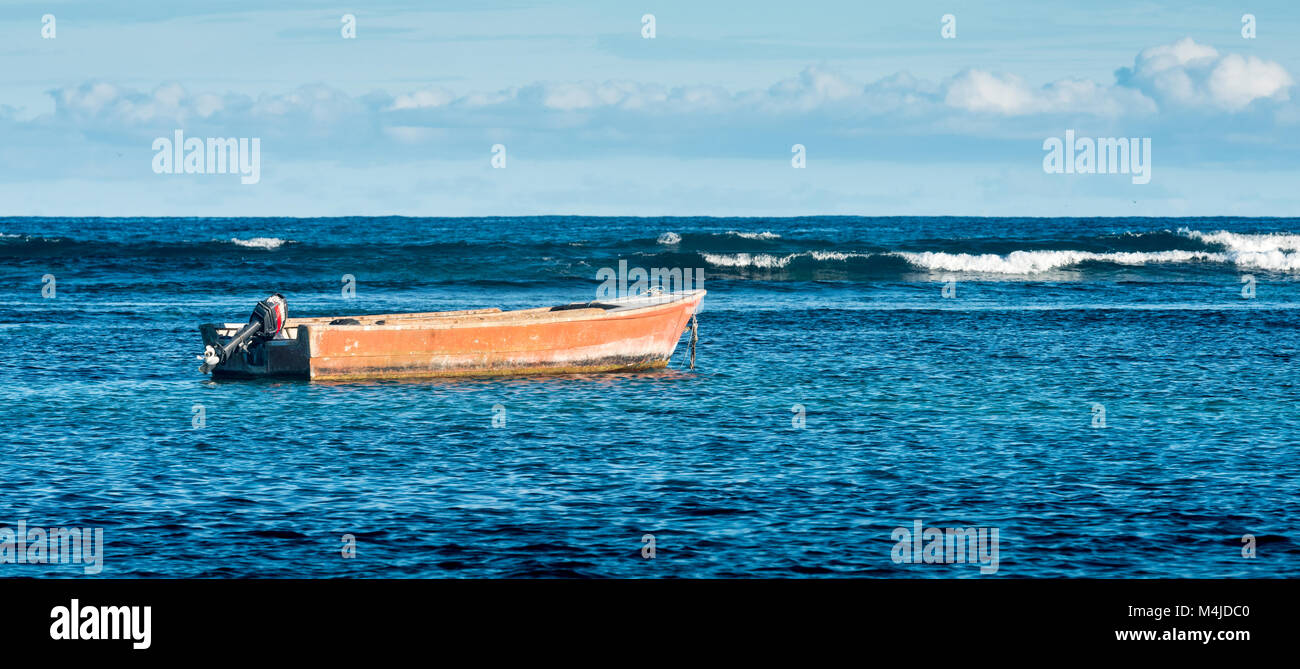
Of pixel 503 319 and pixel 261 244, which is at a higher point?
pixel 261 244

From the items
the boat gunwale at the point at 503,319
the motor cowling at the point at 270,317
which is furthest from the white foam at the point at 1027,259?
the motor cowling at the point at 270,317

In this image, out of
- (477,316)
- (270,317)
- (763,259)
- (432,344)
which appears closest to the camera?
(270,317)


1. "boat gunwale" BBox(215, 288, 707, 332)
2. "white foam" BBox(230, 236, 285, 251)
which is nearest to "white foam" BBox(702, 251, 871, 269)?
"white foam" BBox(230, 236, 285, 251)

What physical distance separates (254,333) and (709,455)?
10279 mm

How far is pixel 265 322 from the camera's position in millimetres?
21922

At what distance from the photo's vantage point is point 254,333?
21.8 meters

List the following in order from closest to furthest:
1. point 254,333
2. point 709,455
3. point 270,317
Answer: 1. point 709,455
2. point 254,333
3. point 270,317

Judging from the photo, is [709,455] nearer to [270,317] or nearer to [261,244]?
[270,317]

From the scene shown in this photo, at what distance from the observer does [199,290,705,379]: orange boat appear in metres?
21.6

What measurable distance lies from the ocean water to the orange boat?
1.88 ft

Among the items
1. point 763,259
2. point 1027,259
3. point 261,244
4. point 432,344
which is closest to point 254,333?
point 432,344

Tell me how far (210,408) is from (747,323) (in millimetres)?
17111

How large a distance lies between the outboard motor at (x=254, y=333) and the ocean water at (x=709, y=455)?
28.3 inches
